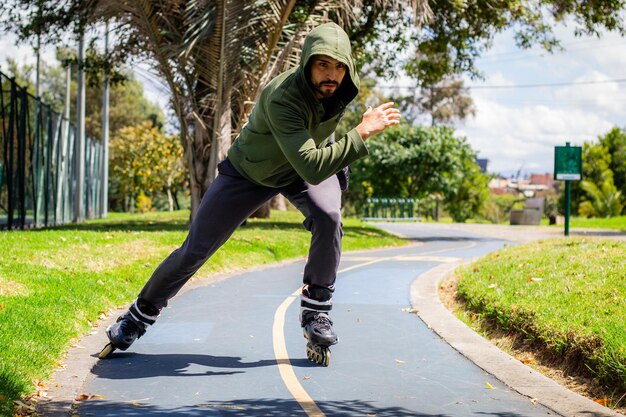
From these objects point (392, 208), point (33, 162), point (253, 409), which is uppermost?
point (33, 162)

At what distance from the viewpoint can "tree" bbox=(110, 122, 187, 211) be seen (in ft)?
158

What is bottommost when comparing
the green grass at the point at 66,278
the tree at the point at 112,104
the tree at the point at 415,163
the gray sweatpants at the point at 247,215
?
the green grass at the point at 66,278

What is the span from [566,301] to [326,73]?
11.4 feet

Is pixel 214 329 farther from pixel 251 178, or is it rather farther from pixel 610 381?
→ pixel 610 381

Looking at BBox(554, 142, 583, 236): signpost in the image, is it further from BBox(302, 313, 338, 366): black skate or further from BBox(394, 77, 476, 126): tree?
BBox(394, 77, 476, 126): tree

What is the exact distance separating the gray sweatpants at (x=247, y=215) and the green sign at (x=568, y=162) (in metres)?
15.9

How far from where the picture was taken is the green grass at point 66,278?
5801 mm

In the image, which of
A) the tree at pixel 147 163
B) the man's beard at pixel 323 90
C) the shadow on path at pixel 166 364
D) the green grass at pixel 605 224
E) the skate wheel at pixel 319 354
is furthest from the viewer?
the tree at pixel 147 163

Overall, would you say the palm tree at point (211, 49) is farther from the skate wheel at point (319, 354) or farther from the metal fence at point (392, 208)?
the metal fence at point (392, 208)

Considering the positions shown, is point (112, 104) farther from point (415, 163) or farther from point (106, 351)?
point (106, 351)

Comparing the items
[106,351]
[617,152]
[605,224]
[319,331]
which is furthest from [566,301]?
[617,152]

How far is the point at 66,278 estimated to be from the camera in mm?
9625

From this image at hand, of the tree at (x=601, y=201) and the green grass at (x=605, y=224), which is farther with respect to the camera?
the tree at (x=601, y=201)

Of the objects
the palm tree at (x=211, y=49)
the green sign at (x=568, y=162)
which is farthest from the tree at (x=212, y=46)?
the green sign at (x=568, y=162)
